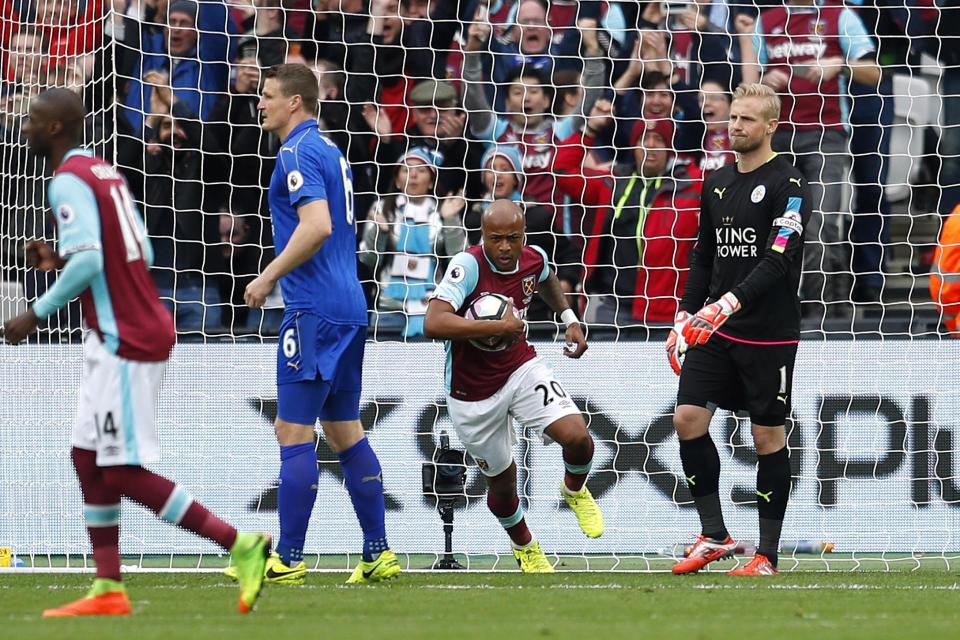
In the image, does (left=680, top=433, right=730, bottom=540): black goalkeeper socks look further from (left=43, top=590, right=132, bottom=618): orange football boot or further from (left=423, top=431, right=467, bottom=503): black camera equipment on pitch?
(left=43, top=590, right=132, bottom=618): orange football boot

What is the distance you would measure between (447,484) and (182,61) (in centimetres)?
364

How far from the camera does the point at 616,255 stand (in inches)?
398

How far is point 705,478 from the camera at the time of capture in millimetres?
7332

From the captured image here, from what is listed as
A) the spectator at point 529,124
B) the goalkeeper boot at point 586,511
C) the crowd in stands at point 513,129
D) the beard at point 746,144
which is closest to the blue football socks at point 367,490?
the goalkeeper boot at point 586,511

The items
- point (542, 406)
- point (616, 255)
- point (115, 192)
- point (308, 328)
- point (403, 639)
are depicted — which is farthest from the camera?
point (616, 255)

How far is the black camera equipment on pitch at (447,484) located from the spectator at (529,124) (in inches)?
94.0

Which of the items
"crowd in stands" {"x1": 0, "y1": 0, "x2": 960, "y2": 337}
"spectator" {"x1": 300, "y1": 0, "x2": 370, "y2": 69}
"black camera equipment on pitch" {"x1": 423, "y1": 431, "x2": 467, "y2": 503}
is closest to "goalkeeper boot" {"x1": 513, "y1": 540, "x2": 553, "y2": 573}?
"black camera equipment on pitch" {"x1": 423, "y1": 431, "x2": 467, "y2": 503}

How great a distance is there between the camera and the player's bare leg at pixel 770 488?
7.30 m

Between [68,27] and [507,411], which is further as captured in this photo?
[68,27]

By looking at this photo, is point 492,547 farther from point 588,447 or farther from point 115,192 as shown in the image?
point 115,192

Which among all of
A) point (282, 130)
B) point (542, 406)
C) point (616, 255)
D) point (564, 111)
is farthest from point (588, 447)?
point (564, 111)

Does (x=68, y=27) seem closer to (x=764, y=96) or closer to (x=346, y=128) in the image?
(x=346, y=128)

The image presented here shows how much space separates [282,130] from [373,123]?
3.61 meters

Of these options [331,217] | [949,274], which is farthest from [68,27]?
[949,274]
